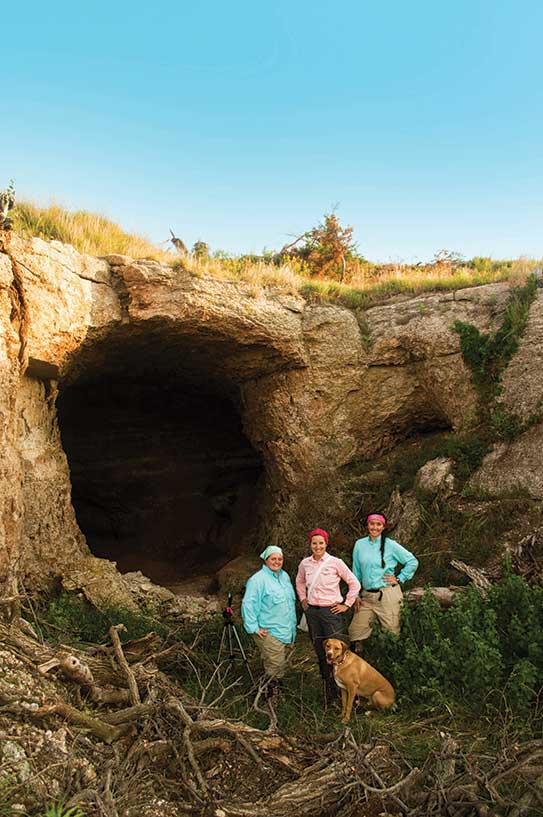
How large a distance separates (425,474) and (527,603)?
9.28 ft

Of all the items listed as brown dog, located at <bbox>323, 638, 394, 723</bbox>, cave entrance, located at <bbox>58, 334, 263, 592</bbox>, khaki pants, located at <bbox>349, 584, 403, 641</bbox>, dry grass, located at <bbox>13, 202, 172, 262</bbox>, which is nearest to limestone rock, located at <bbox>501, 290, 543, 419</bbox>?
khaki pants, located at <bbox>349, 584, 403, 641</bbox>

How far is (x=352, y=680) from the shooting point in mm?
4793

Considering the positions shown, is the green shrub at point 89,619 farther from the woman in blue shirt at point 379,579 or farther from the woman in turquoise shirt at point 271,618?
the woman in blue shirt at point 379,579

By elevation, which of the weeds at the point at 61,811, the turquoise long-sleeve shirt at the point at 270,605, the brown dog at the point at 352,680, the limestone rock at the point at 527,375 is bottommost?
the brown dog at the point at 352,680

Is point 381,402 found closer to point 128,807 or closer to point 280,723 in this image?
point 280,723

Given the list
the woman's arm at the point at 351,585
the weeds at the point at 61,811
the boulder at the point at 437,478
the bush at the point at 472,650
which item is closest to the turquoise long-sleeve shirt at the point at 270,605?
the woman's arm at the point at 351,585

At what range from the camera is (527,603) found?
201 inches

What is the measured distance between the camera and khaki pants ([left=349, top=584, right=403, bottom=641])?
5.35m

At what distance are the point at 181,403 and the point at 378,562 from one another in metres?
7.59

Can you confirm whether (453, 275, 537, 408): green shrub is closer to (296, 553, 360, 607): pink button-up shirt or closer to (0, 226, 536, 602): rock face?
(0, 226, 536, 602): rock face

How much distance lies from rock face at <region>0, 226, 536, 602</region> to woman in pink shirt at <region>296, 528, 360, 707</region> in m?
3.01

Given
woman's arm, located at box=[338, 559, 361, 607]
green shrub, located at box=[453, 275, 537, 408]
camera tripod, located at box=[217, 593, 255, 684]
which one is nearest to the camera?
woman's arm, located at box=[338, 559, 361, 607]

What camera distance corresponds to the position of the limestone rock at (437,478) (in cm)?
752

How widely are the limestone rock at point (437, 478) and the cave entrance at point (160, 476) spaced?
4542 mm
